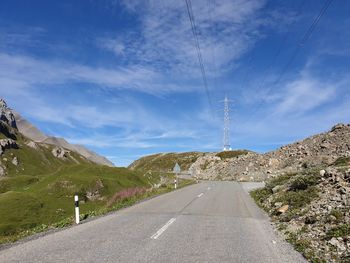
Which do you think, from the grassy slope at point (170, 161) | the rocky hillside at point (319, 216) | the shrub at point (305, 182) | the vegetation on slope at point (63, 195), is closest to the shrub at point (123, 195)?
the rocky hillside at point (319, 216)

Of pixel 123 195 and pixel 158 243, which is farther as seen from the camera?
pixel 123 195

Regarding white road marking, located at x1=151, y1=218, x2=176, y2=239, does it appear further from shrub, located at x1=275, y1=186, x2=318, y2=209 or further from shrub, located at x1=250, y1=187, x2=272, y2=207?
shrub, located at x1=250, y1=187, x2=272, y2=207

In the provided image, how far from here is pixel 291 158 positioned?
7125cm

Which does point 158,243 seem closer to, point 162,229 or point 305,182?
point 162,229

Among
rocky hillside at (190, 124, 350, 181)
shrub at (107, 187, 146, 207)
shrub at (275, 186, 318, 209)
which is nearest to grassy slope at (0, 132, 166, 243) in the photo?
rocky hillside at (190, 124, 350, 181)

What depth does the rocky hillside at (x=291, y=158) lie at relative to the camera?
61.5 metres

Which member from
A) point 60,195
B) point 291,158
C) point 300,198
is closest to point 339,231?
point 300,198

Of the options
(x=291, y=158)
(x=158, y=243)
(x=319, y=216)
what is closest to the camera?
(x=158, y=243)

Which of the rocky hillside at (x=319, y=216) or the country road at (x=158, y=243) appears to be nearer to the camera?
the country road at (x=158, y=243)

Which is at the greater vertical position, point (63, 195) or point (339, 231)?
point (63, 195)

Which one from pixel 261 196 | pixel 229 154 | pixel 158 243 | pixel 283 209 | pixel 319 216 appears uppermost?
pixel 229 154

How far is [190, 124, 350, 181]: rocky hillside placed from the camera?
202ft

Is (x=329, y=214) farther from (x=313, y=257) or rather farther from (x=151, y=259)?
(x=151, y=259)

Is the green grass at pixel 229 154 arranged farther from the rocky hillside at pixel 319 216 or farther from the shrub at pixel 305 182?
the rocky hillside at pixel 319 216
